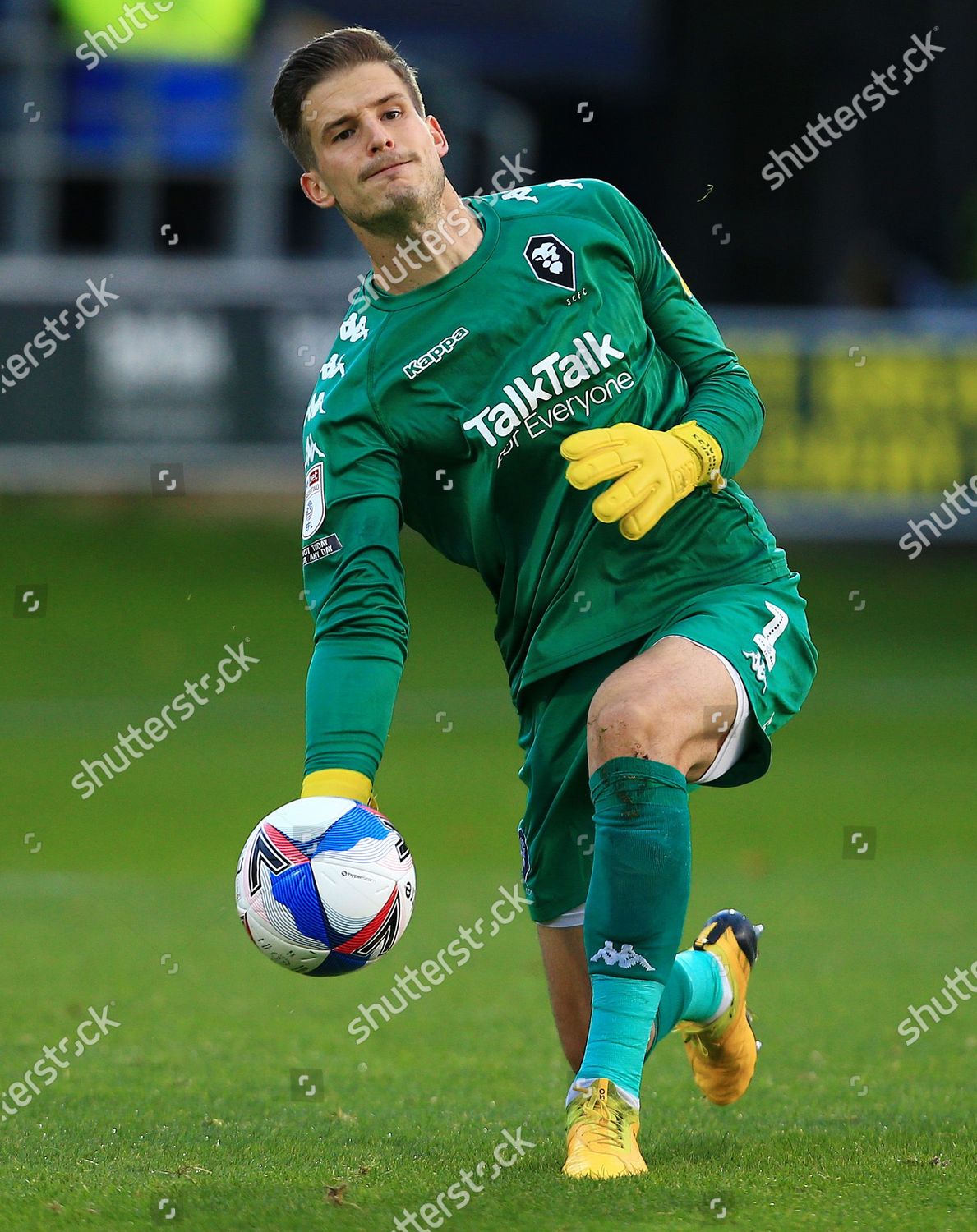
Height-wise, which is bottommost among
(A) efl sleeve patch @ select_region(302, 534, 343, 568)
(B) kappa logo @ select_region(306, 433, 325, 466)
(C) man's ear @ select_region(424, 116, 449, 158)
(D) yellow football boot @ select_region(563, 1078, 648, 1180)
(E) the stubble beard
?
(D) yellow football boot @ select_region(563, 1078, 648, 1180)

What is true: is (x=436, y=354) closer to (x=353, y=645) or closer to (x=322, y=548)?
(x=322, y=548)

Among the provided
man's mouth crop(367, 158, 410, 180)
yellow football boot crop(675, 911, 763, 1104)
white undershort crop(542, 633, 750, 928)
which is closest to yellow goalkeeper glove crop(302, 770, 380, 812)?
white undershort crop(542, 633, 750, 928)

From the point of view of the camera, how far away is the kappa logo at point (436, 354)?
4.39m

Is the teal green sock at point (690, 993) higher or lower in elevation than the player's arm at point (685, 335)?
lower

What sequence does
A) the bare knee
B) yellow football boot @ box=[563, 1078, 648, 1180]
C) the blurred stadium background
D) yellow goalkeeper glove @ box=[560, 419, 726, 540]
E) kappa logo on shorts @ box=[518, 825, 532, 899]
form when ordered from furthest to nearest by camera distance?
the blurred stadium background
kappa logo on shorts @ box=[518, 825, 532, 899]
yellow goalkeeper glove @ box=[560, 419, 726, 540]
the bare knee
yellow football boot @ box=[563, 1078, 648, 1180]

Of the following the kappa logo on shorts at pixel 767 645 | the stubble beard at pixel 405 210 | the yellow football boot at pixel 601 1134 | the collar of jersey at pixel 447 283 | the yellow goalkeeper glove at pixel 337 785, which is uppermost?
the stubble beard at pixel 405 210

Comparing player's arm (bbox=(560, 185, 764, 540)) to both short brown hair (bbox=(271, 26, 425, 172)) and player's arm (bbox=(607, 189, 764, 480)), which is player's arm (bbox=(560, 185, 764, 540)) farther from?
short brown hair (bbox=(271, 26, 425, 172))

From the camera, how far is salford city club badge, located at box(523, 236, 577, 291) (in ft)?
14.7

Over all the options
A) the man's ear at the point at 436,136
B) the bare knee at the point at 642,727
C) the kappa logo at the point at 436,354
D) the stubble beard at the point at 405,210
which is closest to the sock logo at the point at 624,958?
the bare knee at the point at 642,727

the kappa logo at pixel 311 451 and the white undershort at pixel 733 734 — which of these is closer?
the white undershort at pixel 733 734

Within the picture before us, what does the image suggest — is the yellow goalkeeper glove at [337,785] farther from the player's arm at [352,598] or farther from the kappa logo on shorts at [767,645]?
the kappa logo on shorts at [767,645]

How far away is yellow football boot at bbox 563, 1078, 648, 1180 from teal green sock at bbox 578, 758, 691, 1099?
0.13 feet

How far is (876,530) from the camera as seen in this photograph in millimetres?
17344

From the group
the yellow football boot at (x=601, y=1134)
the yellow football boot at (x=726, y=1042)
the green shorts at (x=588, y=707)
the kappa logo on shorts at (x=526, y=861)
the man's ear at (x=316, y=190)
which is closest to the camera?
the yellow football boot at (x=601, y=1134)
